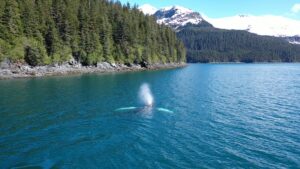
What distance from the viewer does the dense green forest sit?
112000 mm

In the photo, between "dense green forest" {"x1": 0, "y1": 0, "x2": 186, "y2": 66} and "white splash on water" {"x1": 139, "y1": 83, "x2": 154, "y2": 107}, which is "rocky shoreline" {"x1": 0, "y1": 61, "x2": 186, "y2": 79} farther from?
"white splash on water" {"x1": 139, "y1": 83, "x2": 154, "y2": 107}

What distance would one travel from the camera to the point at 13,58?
106688 millimetres

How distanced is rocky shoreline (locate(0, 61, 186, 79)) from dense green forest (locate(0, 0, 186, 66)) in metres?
2.37

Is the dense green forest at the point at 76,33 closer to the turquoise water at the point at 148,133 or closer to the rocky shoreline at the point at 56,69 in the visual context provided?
A: the rocky shoreline at the point at 56,69

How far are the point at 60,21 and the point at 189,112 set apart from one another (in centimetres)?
9839

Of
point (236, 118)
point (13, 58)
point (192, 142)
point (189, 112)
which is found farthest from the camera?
point (13, 58)

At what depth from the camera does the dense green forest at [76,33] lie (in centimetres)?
11200

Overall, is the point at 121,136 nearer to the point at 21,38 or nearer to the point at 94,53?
the point at 21,38

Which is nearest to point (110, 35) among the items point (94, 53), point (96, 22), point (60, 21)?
point (96, 22)

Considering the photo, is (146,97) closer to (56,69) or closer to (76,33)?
(56,69)

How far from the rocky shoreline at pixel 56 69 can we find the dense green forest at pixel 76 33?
7.76 ft

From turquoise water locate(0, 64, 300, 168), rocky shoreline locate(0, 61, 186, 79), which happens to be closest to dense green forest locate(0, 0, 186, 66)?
rocky shoreline locate(0, 61, 186, 79)

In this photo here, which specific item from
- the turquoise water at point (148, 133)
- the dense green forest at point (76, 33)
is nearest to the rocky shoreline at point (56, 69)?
the dense green forest at point (76, 33)

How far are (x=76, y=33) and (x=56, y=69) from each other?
986 inches
